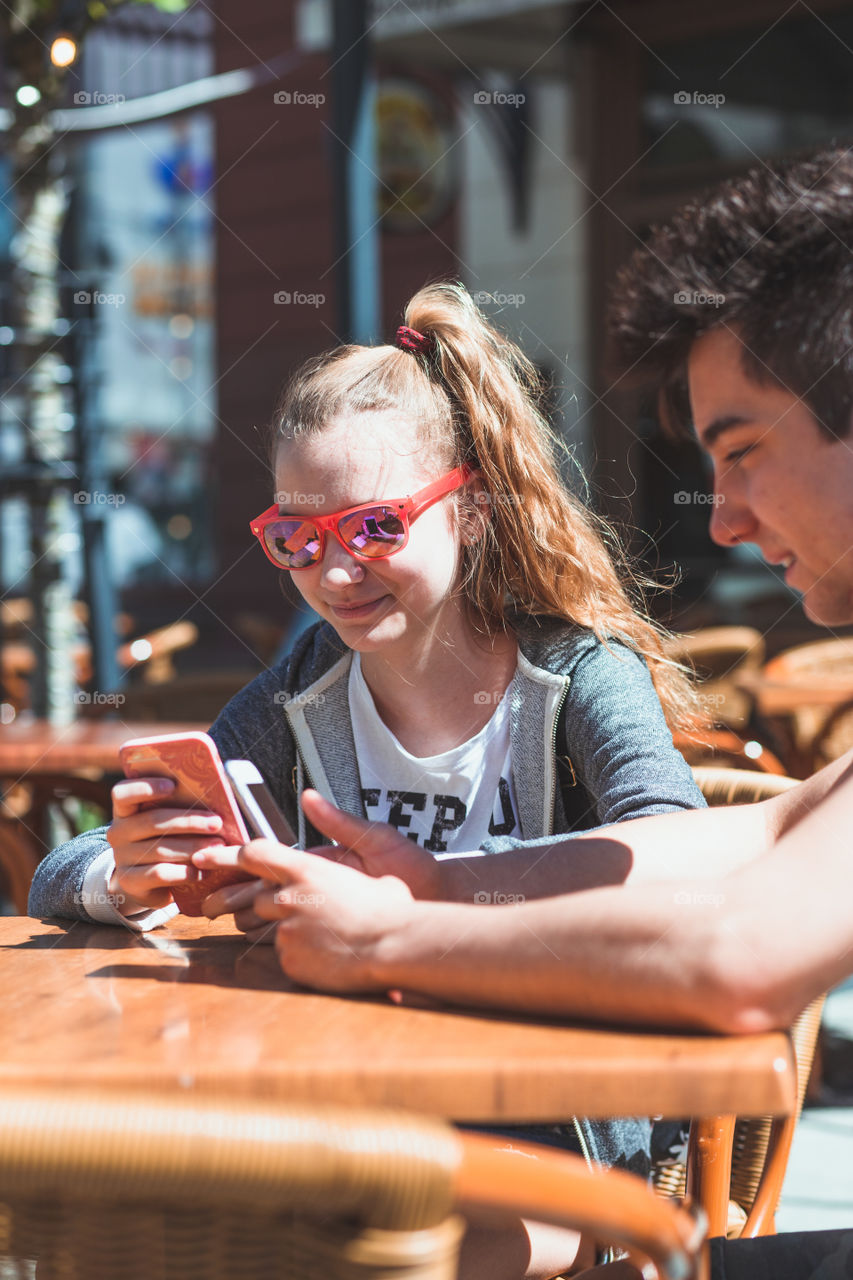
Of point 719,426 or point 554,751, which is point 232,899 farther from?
point 719,426

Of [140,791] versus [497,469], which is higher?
[497,469]

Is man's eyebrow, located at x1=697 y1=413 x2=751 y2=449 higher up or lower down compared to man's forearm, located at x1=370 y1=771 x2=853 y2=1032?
higher up

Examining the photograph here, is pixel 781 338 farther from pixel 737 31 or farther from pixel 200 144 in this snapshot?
Result: pixel 200 144

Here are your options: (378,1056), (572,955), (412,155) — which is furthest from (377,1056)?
(412,155)

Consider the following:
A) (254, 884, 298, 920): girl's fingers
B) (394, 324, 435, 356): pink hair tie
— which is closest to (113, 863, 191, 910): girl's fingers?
(254, 884, 298, 920): girl's fingers

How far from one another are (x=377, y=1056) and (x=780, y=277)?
2.75 ft

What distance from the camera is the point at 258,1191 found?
0.68 metres

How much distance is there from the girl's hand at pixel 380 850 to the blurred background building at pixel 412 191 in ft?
9.04

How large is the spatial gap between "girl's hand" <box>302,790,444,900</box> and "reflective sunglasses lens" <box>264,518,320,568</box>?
16.2 inches

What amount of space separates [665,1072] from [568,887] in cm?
27

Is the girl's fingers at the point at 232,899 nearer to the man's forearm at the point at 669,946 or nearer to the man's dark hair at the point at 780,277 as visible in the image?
the man's forearm at the point at 669,946

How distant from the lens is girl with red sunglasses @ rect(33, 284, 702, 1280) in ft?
4.93

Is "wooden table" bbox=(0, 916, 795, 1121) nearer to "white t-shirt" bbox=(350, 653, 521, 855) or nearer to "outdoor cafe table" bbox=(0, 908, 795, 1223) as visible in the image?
"outdoor cafe table" bbox=(0, 908, 795, 1223)

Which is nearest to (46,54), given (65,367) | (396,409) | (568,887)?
(65,367)
